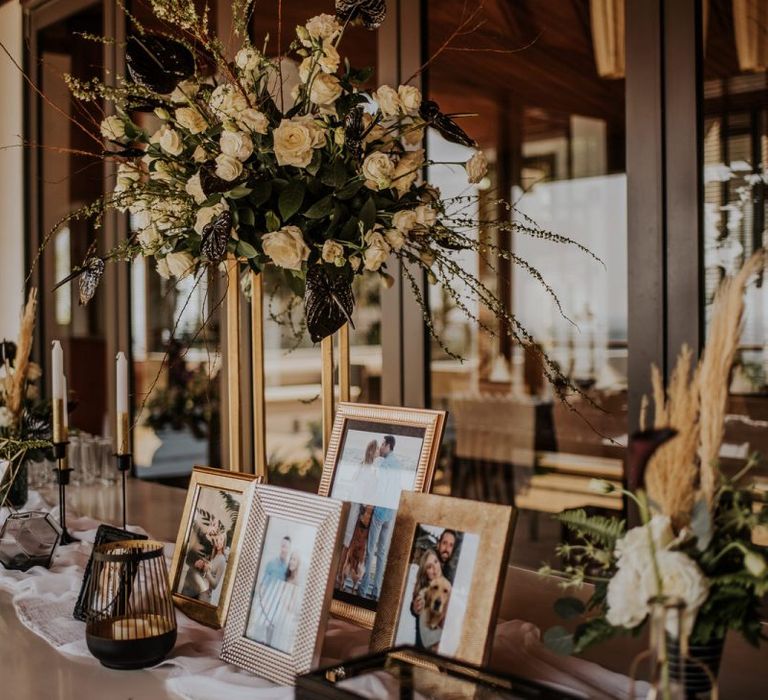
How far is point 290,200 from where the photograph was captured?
1345 mm

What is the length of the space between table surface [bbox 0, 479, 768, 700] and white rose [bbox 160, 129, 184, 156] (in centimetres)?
72

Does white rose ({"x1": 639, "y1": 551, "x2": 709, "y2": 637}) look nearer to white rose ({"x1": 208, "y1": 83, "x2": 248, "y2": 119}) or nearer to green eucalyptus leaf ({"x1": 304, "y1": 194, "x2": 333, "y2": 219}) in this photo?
green eucalyptus leaf ({"x1": 304, "y1": 194, "x2": 333, "y2": 219})

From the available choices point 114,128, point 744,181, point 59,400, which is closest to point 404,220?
point 114,128

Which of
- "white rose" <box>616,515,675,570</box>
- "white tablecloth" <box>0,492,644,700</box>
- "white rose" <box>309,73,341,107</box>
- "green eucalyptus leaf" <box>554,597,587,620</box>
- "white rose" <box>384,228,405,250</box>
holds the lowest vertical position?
"white tablecloth" <box>0,492,644,700</box>

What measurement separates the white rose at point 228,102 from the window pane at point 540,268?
1352mm

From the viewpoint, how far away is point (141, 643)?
118 centimetres

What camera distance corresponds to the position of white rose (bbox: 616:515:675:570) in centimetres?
83

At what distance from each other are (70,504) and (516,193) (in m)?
6.77

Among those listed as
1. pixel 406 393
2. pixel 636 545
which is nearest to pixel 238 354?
pixel 406 393

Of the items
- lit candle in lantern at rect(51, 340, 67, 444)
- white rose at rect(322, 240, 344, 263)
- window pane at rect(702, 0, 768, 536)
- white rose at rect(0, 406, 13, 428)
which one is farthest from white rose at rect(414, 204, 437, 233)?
window pane at rect(702, 0, 768, 536)

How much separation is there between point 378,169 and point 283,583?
1.88 ft

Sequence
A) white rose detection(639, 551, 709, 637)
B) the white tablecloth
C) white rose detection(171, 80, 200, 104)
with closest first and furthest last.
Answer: white rose detection(639, 551, 709, 637)
the white tablecloth
white rose detection(171, 80, 200, 104)

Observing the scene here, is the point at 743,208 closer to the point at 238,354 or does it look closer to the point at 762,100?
the point at 762,100

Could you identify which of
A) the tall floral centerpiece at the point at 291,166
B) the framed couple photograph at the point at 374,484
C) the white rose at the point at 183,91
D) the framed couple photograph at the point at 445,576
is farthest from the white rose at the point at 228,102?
the framed couple photograph at the point at 445,576
